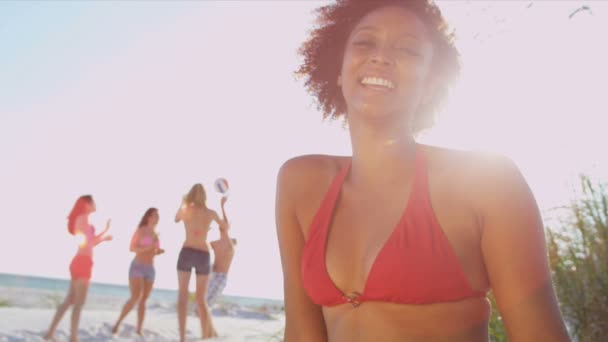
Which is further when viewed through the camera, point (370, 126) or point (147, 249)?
point (147, 249)

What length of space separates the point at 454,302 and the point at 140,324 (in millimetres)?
8512

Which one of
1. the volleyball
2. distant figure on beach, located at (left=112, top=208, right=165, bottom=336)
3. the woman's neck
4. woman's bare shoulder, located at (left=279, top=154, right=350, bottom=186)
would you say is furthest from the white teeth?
distant figure on beach, located at (left=112, top=208, right=165, bottom=336)

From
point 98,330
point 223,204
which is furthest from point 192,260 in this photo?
point 98,330

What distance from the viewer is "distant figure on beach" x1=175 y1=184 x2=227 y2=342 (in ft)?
26.7

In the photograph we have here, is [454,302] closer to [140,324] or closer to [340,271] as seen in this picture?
[340,271]

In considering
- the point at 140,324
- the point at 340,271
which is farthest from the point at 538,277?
the point at 140,324

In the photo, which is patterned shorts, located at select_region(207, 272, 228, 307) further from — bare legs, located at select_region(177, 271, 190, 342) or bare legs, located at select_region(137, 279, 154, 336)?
bare legs, located at select_region(137, 279, 154, 336)

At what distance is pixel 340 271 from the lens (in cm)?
178

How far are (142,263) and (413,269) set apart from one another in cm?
801

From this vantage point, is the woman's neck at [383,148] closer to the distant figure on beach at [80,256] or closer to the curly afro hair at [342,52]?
the curly afro hair at [342,52]

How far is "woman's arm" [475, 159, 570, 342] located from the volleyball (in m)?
7.38

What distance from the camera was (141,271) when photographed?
904 centimetres

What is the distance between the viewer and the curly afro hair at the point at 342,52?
2.02 metres

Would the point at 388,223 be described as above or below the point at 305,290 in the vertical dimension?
above
